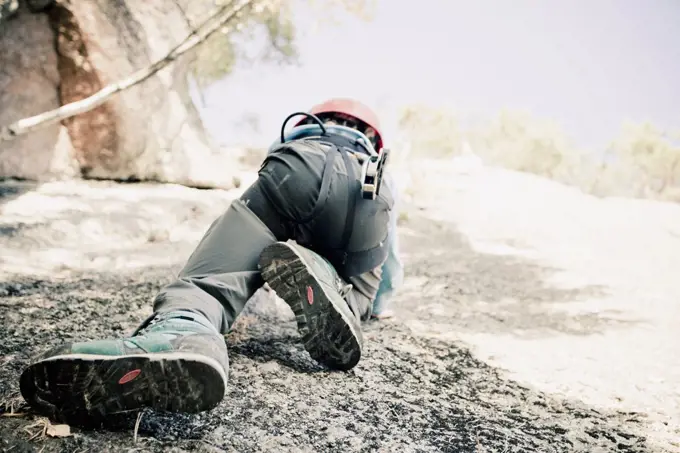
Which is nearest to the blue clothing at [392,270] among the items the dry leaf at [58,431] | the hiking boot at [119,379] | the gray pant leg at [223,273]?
the gray pant leg at [223,273]

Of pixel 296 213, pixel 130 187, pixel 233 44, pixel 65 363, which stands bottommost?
pixel 130 187

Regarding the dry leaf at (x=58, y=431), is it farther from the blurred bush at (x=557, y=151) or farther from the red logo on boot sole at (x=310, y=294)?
the blurred bush at (x=557, y=151)

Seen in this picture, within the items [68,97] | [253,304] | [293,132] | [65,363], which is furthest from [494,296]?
[68,97]

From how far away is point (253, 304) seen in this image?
9.84ft

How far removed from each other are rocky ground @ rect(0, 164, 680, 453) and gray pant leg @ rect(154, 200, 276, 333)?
273mm

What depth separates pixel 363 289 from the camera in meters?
2.35

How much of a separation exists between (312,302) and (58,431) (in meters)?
0.81

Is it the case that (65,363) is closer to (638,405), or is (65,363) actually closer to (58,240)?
(638,405)

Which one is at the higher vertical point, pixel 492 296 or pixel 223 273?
pixel 223 273

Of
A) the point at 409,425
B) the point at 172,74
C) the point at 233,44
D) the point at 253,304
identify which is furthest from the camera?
the point at 233,44

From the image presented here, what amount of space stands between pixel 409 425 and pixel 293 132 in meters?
1.41

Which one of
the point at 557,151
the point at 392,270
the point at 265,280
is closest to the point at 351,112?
the point at 392,270

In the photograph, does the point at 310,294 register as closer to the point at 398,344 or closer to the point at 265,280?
the point at 265,280

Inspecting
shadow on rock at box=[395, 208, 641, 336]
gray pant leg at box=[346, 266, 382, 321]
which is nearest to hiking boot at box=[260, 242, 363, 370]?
gray pant leg at box=[346, 266, 382, 321]
